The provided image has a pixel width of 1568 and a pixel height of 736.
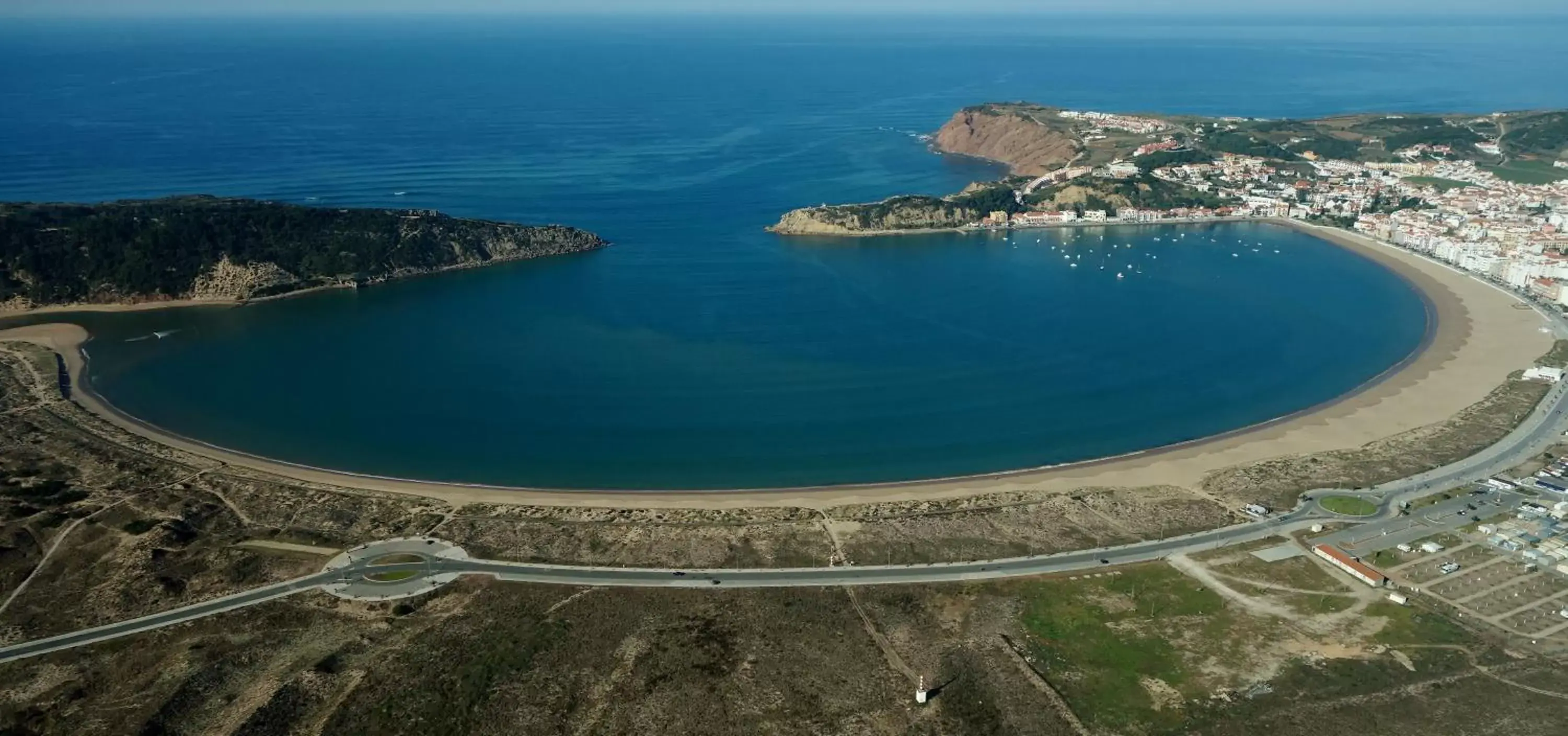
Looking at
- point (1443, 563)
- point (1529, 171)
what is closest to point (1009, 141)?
point (1529, 171)

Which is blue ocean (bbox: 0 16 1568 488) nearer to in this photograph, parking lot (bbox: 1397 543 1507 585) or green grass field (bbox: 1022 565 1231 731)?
green grass field (bbox: 1022 565 1231 731)

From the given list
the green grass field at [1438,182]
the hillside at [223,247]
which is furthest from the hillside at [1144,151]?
the hillside at [223,247]

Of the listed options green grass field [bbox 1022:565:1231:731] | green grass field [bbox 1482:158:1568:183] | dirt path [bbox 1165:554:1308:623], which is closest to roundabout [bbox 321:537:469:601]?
green grass field [bbox 1022:565:1231:731]

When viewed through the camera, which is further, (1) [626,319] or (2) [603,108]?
(2) [603,108]

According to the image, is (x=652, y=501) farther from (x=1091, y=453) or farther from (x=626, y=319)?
(x=626, y=319)

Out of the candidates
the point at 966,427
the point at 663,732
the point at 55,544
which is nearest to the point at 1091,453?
the point at 966,427
